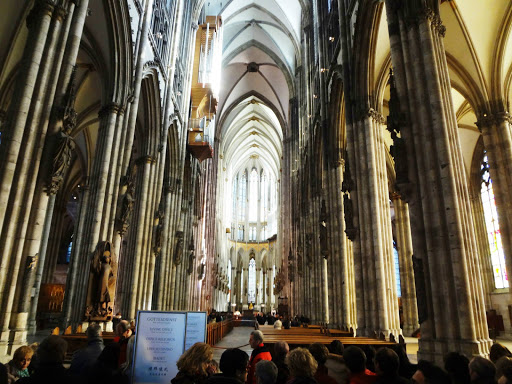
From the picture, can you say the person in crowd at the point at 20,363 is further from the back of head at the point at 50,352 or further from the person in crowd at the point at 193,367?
A: the person in crowd at the point at 193,367

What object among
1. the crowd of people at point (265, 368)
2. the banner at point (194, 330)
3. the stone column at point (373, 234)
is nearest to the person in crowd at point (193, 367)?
the crowd of people at point (265, 368)

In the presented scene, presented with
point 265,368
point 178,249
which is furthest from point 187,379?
point 178,249

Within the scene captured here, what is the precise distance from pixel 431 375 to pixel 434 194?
184 inches

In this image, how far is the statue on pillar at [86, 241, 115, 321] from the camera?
938cm

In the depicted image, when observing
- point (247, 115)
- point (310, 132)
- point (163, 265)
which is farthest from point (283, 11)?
point (163, 265)

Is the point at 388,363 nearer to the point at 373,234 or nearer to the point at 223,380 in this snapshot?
the point at 223,380

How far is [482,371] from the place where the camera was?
3.00m

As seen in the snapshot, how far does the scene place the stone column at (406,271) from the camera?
16406 mm

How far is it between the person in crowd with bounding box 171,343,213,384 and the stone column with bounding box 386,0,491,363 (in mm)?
5119

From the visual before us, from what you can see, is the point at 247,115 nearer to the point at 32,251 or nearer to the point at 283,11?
the point at 283,11

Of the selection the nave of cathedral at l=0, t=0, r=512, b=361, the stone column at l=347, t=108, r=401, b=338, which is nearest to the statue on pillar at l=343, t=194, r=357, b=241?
the nave of cathedral at l=0, t=0, r=512, b=361

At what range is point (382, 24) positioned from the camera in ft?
38.7

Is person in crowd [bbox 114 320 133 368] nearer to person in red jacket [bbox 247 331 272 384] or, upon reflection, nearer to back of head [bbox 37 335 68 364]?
person in red jacket [bbox 247 331 272 384]

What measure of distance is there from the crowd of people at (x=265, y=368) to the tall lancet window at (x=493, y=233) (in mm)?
16095
